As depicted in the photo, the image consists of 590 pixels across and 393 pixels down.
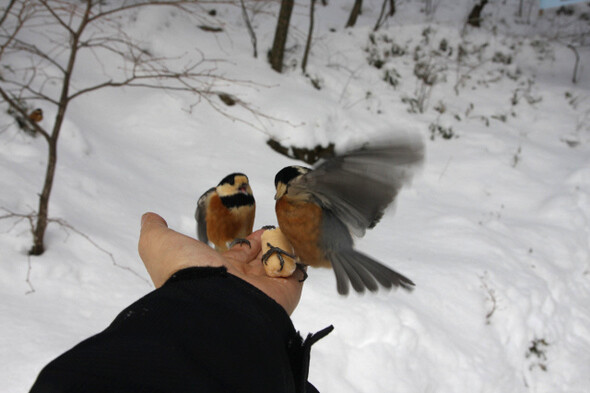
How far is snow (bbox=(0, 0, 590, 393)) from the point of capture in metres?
2.35

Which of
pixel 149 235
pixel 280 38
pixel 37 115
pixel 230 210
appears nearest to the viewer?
pixel 149 235

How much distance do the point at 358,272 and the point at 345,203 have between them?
0.35 metres

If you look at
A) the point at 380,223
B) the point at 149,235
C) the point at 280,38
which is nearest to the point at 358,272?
the point at 149,235

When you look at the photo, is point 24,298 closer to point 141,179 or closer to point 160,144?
point 141,179

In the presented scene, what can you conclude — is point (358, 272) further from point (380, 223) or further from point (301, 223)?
point (380, 223)

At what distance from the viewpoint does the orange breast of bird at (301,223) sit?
150 centimetres

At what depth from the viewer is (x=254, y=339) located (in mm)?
968

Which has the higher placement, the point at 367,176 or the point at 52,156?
the point at 367,176

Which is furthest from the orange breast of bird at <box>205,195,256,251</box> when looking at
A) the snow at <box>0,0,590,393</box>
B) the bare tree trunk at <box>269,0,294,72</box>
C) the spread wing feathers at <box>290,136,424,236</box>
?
the bare tree trunk at <box>269,0,294,72</box>

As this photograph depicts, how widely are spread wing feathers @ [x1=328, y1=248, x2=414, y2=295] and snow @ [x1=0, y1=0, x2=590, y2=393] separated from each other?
1.54ft

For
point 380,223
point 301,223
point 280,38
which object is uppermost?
point 301,223

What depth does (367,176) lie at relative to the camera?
47.1 inches

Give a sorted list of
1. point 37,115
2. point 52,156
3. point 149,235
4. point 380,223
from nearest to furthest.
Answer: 1. point 149,235
2. point 52,156
3. point 37,115
4. point 380,223

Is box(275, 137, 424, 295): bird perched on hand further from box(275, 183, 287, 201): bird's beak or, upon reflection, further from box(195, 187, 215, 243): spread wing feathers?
box(195, 187, 215, 243): spread wing feathers
